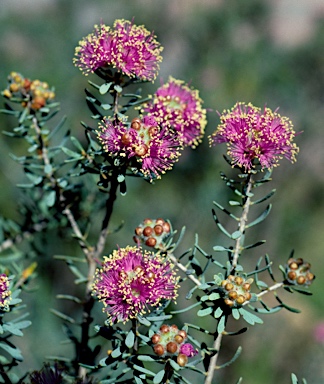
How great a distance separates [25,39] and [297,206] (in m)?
2.35

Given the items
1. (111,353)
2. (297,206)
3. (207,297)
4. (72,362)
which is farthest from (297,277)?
(297,206)

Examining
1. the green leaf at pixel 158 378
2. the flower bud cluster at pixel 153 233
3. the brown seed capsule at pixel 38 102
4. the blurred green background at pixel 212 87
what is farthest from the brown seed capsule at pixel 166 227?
the blurred green background at pixel 212 87

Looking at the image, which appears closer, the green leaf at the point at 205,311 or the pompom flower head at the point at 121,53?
the green leaf at the point at 205,311

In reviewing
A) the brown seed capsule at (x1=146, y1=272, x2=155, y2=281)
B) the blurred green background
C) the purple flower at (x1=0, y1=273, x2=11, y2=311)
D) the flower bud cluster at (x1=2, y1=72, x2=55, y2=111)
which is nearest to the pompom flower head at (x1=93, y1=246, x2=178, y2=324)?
the brown seed capsule at (x1=146, y1=272, x2=155, y2=281)

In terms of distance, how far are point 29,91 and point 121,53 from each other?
0.79 ft

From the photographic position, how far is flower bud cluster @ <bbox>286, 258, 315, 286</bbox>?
80cm

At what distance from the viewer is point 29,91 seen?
991 mm

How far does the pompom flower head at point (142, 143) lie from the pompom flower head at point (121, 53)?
101 millimetres

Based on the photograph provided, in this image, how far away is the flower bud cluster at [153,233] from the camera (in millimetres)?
785

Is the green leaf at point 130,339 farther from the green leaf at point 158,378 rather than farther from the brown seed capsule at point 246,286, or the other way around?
the brown seed capsule at point 246,286

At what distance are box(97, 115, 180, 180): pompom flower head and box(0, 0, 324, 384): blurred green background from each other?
1.17 meters

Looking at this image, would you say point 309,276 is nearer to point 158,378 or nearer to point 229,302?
point 229,302

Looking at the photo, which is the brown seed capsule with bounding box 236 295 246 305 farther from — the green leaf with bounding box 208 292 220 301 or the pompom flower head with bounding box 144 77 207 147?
the pompom flower head with bounding box 144 77 207 147

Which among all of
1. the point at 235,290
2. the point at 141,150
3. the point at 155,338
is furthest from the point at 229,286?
the point at 141,150
